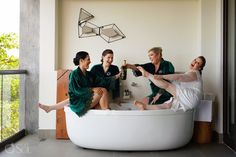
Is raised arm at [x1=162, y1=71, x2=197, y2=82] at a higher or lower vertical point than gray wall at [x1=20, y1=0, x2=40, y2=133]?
lower

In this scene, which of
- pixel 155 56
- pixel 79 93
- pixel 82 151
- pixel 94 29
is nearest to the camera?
pixel 79 93

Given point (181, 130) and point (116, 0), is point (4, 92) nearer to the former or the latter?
point (116, 0)

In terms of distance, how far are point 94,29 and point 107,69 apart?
911 millimetres

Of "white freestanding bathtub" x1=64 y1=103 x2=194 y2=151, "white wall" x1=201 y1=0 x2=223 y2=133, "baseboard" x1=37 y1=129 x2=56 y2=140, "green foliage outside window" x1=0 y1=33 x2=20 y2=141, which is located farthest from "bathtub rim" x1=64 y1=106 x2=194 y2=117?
"green foliage outside window" x1=0 y1=33 x2=20 y2=141

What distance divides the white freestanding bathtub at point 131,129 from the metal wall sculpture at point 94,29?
1548 mm

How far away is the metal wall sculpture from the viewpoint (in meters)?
4.85

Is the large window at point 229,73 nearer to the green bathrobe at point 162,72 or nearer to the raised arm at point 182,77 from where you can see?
the raised arm at point 182,77

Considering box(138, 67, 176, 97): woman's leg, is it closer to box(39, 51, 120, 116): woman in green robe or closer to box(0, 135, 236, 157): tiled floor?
box(39, 51, 120, 116): woman in green robe

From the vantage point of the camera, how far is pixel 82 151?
3.98 metres

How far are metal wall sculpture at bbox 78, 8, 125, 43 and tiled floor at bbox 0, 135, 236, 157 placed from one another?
1.83 meters

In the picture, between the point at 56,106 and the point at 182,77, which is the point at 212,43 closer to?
the point at 182,77

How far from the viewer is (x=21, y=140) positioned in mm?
4570

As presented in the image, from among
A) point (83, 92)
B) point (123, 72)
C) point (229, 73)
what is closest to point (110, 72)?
point (123, 72)

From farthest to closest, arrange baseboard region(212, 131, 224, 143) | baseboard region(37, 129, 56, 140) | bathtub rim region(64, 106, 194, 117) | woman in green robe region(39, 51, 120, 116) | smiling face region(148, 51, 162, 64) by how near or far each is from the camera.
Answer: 1. baseboard region(37, 129, 56, 140)
2. baseboard region(212, 131, 224, 143)
3. smiling face region(148, 51, 162, 64)
4. woman in green robe region(39, 51, 120, 116)
5. bathtub rim region(64, 106, 194, 117)
